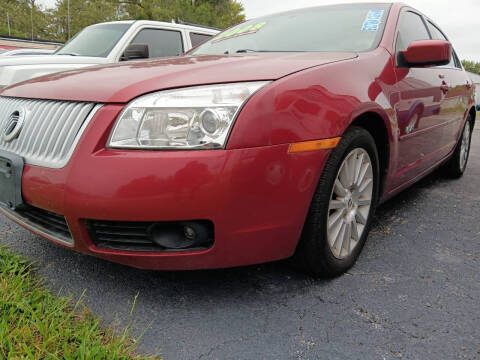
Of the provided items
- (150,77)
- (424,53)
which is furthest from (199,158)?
(424,53)

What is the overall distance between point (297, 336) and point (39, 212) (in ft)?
3.73

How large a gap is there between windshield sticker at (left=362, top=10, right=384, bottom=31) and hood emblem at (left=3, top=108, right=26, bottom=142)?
188cm

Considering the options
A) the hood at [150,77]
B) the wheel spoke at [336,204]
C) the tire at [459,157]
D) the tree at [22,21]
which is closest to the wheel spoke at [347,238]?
the wheel spoke at [336,204]

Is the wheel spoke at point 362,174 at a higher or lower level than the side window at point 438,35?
lower

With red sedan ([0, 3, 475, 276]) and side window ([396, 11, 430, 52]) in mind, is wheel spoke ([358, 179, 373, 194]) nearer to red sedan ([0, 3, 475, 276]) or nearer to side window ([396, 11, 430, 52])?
red sedan ([0, 3, 475, 276])

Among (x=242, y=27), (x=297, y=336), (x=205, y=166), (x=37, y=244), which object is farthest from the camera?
(x=242, y=27)

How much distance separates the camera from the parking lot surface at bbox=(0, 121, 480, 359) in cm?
150

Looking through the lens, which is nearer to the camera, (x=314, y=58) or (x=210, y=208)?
→ (x=210, y=208)

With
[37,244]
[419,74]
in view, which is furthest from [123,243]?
[419,74]

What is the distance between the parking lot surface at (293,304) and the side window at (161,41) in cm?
352

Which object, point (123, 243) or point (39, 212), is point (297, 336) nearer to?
point (123, 243)

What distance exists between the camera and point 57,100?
5.65ft

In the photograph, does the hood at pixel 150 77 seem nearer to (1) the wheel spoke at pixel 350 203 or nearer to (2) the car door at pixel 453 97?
(1) the wheel spoke at pixel 350 203

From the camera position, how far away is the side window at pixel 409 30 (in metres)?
2.56
